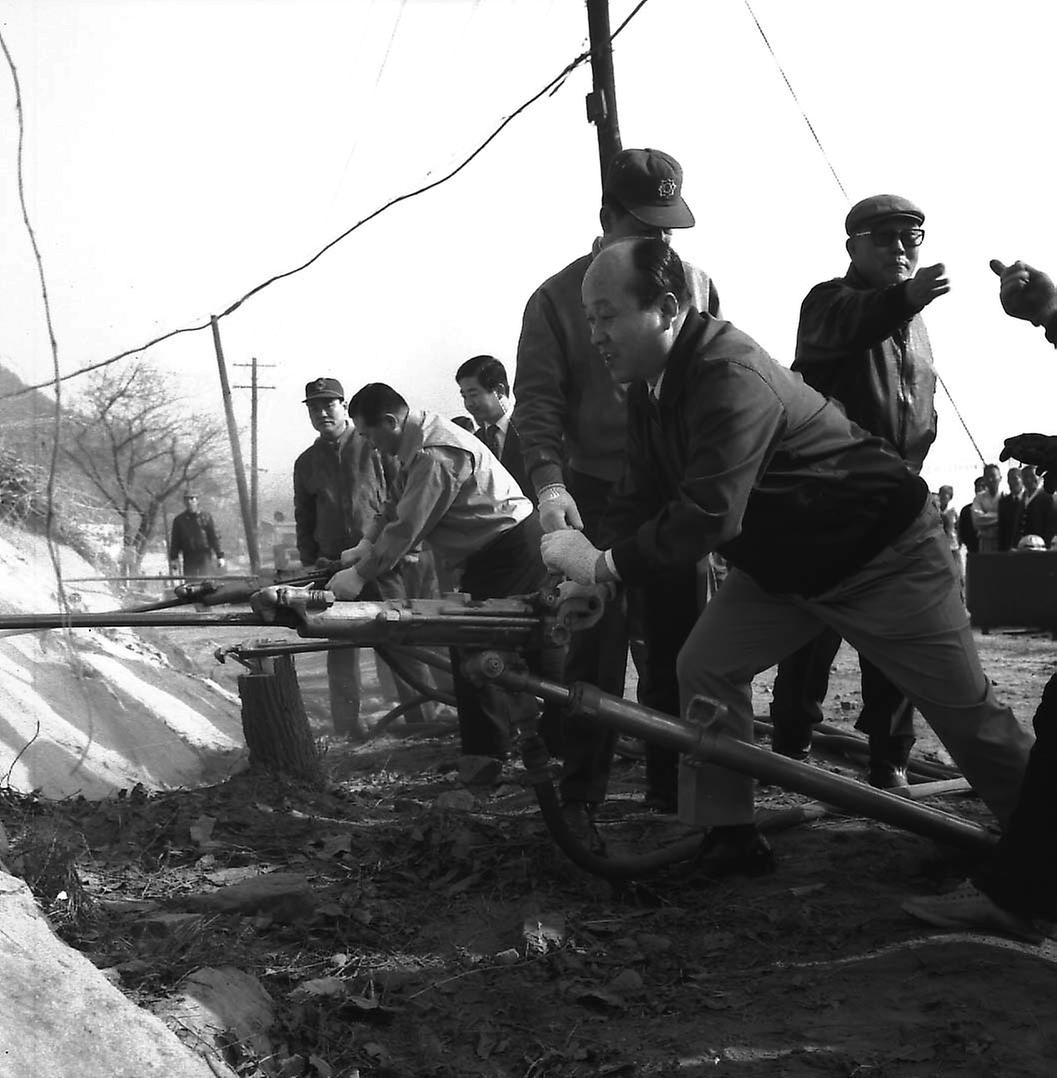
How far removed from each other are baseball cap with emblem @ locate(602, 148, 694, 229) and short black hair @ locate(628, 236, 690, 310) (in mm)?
900

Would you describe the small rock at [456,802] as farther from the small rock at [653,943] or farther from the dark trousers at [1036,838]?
the dark trousers at [1036,838]

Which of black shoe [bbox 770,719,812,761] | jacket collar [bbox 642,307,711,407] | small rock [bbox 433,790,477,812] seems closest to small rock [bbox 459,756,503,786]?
small rock [bbox 433,790,477,812]

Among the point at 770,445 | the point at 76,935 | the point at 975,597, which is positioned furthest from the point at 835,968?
the point at 975,597

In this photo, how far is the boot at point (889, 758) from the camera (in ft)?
14.9

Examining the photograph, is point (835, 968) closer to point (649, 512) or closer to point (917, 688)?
point (917, 688)

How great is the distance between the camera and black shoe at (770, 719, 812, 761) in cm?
478

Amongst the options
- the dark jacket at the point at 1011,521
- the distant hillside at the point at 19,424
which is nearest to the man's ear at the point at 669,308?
the distant hillside at the point at 19,424

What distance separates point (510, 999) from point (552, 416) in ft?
6.90

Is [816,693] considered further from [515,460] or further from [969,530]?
[969,530]

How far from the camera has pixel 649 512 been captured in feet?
12.3

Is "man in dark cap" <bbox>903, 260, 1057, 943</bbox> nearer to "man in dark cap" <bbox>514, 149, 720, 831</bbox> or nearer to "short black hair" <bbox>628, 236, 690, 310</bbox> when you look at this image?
"short black hair" <bbox>628, 236, 690, 310</bbox>

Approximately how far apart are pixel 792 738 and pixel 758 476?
1913 millimetres

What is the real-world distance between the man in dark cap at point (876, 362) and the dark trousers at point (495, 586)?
1.48 m

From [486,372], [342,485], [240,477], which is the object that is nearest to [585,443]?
[486,372]
